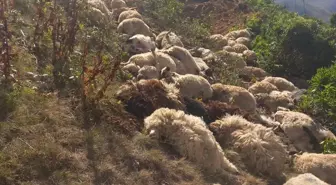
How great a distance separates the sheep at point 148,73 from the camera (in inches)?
341

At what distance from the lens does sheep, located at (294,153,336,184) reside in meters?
7.27

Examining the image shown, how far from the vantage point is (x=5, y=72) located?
6070mm

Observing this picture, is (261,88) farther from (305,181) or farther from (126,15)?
(305,181)

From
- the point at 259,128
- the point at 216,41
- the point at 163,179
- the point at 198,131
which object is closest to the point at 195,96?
the point at 259,128

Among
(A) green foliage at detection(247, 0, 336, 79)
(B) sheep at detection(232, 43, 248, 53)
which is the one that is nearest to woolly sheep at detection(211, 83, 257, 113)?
(A) green foliage at detection(247, 0, 336, 79)

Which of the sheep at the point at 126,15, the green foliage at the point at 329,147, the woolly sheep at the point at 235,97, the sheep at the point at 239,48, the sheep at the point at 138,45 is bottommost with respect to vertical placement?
the sheep at the point at 239,48

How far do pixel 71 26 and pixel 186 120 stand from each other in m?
2.85

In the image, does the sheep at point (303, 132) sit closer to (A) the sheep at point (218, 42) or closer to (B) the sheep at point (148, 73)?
(B) the sheep at point (148, 73)

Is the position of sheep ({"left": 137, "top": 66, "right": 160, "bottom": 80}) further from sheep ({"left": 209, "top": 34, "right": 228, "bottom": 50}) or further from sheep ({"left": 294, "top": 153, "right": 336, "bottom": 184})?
sheep ({"left": 209, "top": 34, "right": 228, "bottom": 50})

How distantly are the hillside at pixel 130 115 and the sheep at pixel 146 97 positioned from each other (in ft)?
0.07

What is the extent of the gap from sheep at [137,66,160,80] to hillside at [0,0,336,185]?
1.2 inches

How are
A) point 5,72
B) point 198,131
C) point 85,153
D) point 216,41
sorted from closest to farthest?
1. point 85,153
2. point 5,72
3. point 198,131
4. point 216,41

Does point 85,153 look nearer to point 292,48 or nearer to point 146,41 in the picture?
point 146,41

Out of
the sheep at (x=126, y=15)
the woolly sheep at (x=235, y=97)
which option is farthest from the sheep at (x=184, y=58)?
the sheep at (x=126, y=15)
